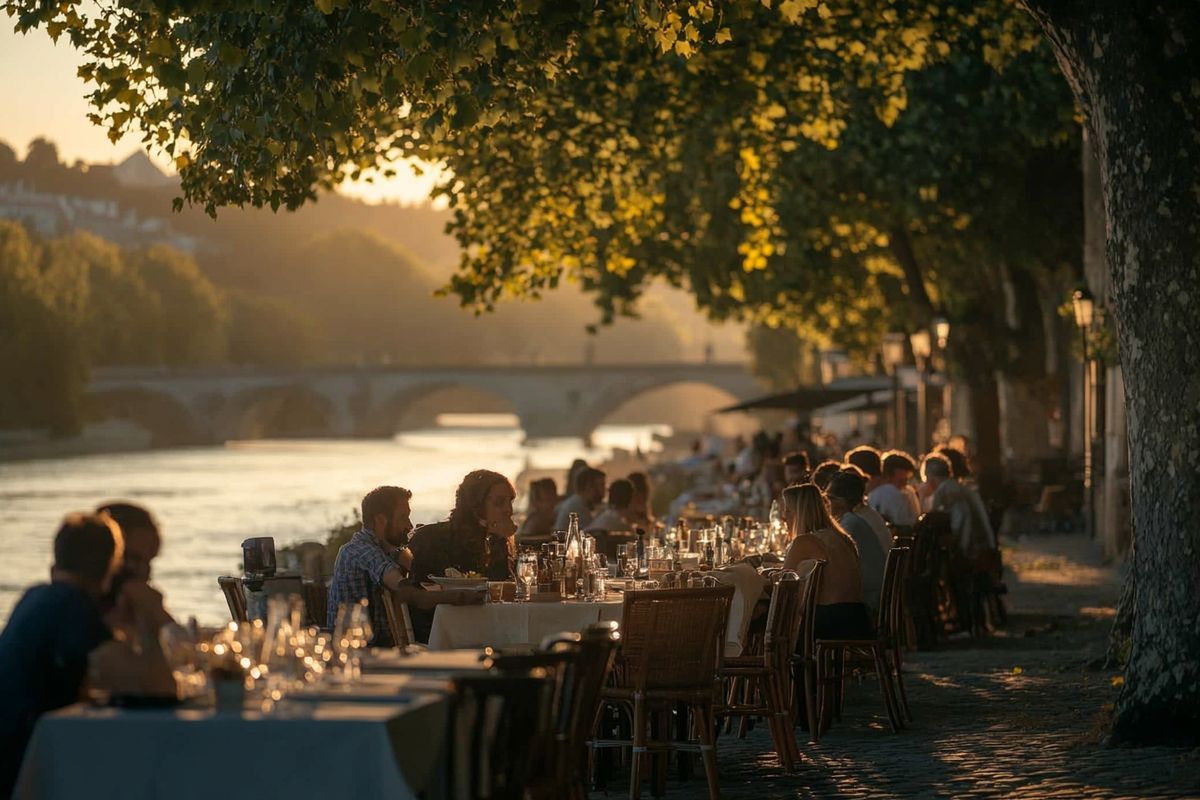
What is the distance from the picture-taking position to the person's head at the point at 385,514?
9.00 m

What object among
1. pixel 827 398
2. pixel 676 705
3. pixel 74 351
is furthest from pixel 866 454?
pixel 74 351

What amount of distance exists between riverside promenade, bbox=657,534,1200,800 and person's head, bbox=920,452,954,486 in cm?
128

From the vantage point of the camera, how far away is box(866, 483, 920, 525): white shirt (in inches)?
555

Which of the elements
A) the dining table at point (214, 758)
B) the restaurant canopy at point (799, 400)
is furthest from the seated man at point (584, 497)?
the restaurant canopy at point (799, 400)

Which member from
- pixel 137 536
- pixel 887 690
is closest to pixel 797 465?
pixel 887 690

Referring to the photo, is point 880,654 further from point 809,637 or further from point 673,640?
point 673,640

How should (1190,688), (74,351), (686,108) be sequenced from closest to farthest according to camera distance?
(1190,688)
(686,108)
(74,351)

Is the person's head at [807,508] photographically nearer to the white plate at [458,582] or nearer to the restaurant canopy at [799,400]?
the white plate at [458,582]

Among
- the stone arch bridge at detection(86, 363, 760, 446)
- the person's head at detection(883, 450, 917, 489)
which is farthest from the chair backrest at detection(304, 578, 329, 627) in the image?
the stone arch bridge at detection(86, 363, 760, 446)

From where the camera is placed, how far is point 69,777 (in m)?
5.18

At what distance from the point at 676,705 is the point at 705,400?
468 feet

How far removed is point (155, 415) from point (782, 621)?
83.5 m

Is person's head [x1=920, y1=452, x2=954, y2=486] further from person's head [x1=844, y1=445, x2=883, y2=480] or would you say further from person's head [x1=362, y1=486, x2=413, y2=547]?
person's head [x1=362, y1=486, x2=413, y2=547]

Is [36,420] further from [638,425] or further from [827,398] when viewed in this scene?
[638,425]
